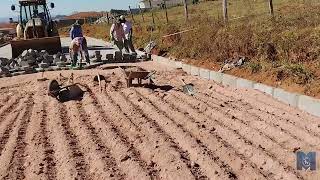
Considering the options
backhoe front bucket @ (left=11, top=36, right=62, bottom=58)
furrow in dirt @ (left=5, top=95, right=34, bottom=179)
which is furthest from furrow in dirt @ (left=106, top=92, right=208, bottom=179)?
backhoe front bucket @ (left=11, top=36, right=62, bottom=58)

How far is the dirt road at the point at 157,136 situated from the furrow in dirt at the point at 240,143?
0.03 ft

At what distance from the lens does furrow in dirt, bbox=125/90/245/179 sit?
4.73 meters

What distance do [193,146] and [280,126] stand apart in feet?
4.30

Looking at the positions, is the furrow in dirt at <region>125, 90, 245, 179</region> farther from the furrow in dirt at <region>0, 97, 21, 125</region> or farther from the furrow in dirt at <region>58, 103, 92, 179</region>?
the furrow in dirt at <region>0, 97, 21, 125</region>

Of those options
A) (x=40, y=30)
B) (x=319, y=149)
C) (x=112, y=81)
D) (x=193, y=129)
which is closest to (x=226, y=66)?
(x=112, y=81)

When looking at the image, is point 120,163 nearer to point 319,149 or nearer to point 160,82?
point 319,149

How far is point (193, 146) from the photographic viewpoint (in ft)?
18.0

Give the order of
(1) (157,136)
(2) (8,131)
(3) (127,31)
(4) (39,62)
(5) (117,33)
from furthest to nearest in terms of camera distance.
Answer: (3) (127,31) → (5) (117,33) → (4) (39,62) → (2) (8,131) → (1) (157,136)

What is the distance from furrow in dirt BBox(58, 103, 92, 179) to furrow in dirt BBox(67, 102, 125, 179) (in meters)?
0.05

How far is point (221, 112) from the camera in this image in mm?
7086

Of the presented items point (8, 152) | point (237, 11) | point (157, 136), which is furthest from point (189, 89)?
point (237, 11)

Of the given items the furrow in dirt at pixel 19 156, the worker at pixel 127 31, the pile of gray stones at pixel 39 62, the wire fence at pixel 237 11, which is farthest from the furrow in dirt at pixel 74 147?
the wire fence at pixel 237 11

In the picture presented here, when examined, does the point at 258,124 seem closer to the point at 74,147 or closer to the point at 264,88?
the point at 264,88

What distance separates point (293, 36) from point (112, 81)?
4.02 metres
